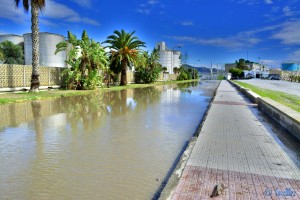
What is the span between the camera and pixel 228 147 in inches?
261

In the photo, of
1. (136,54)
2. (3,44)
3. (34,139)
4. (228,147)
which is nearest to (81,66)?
(136,54)

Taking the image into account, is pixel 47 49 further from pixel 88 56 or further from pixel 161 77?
pixel 88 56

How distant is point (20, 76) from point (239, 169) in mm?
21888

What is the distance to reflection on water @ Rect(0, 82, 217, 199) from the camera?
15.2 ft

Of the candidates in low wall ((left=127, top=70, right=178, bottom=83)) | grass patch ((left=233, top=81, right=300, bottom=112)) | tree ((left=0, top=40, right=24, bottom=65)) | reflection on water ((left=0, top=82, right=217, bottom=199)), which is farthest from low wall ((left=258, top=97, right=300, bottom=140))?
tree ((left=0, top=40, right=24, bottom=65))

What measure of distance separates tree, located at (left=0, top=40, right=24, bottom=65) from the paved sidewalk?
62236mm

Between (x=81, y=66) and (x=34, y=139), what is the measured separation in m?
19.6

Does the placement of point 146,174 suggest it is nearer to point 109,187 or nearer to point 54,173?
point 109,187

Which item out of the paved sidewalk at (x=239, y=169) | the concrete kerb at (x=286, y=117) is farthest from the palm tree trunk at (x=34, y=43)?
the paved sidewalk at (x=239, y=169)

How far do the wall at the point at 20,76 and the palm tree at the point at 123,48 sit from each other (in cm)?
1164

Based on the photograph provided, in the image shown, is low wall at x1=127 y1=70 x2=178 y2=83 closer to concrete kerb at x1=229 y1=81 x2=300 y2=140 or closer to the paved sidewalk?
concrete kerb at x1=229 y1=81 x2=300 y2=140

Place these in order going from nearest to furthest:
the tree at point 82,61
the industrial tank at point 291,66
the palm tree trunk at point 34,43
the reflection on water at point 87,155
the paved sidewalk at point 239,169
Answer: the paved sidewalk at point 239,169, the reflection on water at point 87,155, the palm tree trunk at point 34,43, the tree at point 82,61, the industrial tank at point 291,66

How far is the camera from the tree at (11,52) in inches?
2432

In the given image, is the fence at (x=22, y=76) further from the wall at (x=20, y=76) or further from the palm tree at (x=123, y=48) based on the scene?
the palm tree at (x=123, y=48)
